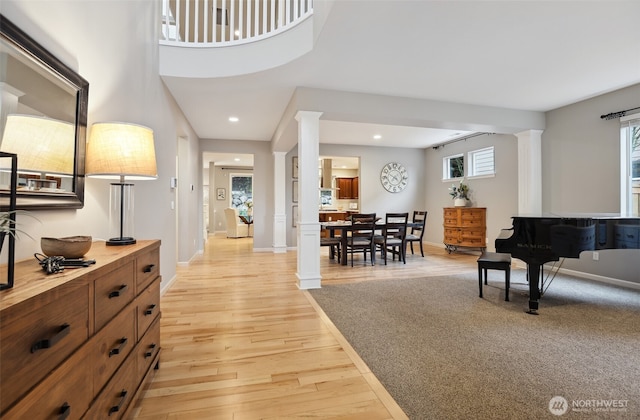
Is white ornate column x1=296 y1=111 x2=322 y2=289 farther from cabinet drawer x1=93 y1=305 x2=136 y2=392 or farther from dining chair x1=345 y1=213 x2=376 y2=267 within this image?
cabinet drawer x1=93 y1=305 x2=136 y2=392

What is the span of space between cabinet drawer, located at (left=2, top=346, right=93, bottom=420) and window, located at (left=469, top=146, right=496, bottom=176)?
671cm

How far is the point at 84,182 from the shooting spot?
1.66m

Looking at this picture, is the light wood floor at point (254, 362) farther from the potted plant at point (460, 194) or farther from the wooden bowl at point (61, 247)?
the potted plant at point (460, 194)

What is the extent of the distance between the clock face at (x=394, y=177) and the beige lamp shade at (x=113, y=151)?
6680mm

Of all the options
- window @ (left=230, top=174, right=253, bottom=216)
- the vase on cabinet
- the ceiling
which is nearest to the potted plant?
the vase on cabinet

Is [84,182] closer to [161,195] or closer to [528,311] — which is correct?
Answer: [161,195]

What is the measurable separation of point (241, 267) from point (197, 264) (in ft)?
2.84

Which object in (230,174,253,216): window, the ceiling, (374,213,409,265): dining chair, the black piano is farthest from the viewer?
(230,174,253,216): window

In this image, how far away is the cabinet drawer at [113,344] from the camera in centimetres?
108

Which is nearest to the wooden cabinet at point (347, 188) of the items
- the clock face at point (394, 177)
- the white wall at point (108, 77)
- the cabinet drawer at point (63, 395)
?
the clock face at point (394, 177)

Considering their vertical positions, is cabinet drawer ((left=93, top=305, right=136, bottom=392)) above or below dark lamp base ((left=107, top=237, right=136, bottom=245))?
below

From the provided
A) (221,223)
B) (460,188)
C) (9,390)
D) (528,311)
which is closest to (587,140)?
(460,188)

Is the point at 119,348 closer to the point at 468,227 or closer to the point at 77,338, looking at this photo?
the point at 77,338

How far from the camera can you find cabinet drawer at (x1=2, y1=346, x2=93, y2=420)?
724 millimetres
